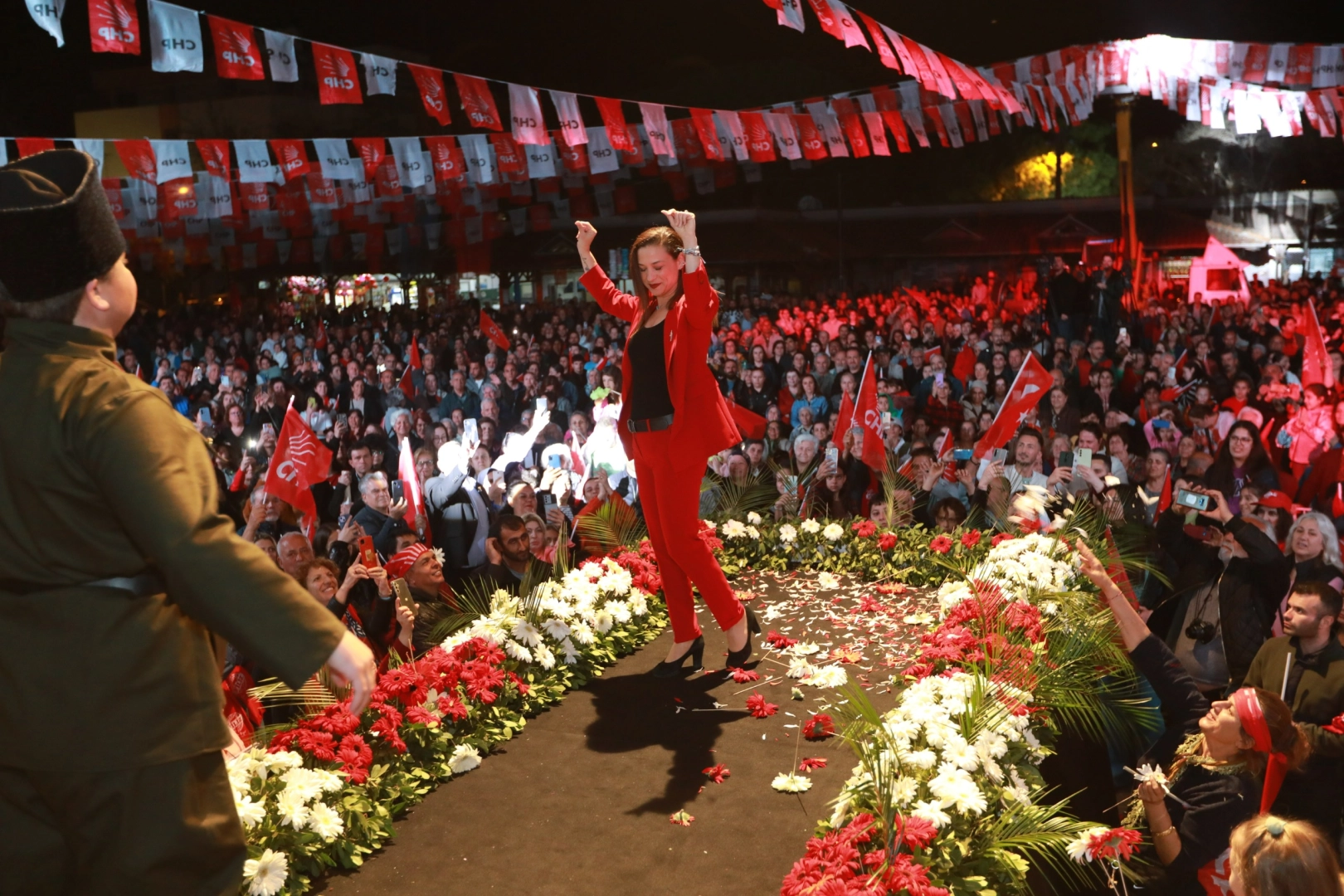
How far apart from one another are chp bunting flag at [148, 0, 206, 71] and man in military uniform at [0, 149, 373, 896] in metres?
6.64

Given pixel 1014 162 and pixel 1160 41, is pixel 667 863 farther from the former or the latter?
pixel 1014 162

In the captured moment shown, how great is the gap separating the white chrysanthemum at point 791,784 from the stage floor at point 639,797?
0.10ft

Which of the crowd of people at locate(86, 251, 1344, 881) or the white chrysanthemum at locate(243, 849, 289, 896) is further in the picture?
the crowd of people at locate(86, 251, 1344, 881)

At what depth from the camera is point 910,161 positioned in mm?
42500

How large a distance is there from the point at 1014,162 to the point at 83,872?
43267mm

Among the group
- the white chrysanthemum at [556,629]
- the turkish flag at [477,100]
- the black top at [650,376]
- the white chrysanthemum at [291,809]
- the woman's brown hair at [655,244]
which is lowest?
the white chrysanthemum at [556,629]

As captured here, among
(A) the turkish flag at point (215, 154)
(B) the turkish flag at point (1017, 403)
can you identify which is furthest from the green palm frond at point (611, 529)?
(A) the turkish flag at point (215, 154)

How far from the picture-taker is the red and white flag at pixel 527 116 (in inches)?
431

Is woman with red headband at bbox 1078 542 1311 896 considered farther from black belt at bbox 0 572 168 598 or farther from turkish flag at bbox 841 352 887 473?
turkish flag at bbox 841 352 887 473

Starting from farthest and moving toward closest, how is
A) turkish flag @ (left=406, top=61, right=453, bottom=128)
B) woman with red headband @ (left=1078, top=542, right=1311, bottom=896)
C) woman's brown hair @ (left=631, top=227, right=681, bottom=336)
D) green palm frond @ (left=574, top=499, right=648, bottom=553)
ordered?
turkish flag @ (left=406, top=61, right=453, bottom=128), green palm frond @ (left=574, top=499, right=648, bottom=553), woman's brown hair @ (left=631, top=227, right=681, bottom=336), woman with red headband @ (left=1078, top=542, right=1311, bottom=896)

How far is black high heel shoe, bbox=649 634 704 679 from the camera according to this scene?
4.83m

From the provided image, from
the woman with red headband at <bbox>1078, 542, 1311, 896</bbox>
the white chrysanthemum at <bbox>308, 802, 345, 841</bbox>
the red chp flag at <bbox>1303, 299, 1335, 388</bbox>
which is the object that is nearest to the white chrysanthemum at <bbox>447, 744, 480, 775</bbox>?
the white chrysanthemum at <bbox>308, 802, 345, 841</bbox>

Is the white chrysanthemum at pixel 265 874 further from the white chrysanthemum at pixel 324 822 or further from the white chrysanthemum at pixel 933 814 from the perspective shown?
the white chrysanthemum at pixel 933 814

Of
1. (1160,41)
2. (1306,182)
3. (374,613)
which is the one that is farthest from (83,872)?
(1306,182)
